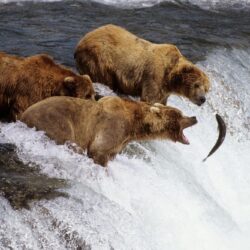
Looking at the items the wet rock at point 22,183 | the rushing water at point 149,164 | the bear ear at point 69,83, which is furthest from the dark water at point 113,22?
the wet rock at point 22,183

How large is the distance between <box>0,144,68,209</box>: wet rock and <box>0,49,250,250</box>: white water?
0.27 feet

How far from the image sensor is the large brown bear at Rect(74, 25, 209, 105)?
7801mm

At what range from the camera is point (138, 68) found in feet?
26.0

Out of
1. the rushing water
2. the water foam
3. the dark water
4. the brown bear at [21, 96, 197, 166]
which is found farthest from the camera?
the water foam

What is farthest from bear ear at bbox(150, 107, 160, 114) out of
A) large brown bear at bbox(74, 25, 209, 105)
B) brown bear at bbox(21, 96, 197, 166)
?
large brown bear at bbox(74, 25, 209, 105)

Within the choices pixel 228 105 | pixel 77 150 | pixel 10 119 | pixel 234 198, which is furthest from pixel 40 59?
pixel 228 105

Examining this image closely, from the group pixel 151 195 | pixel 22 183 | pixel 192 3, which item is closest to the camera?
pixel 22 183

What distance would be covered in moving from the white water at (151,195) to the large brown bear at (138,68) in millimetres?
282

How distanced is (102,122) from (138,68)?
2066 mm

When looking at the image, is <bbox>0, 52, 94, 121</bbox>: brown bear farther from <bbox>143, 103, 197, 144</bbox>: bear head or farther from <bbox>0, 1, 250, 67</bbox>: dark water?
<bbox>0, 1, 250, 67</bbox>: dark water

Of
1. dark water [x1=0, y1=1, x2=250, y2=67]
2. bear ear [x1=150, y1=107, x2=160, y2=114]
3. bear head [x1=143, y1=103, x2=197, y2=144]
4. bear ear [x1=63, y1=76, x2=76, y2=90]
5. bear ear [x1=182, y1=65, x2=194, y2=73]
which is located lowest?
dark water [x1=0, y1=1, x2=250, y2=67]

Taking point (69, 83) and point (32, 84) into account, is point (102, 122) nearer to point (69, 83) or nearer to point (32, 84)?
point (69, 83)

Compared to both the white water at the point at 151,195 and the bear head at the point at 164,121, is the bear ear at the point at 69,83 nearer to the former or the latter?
the white water at the point at 151,195

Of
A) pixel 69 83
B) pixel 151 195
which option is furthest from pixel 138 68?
pixel 151 195
